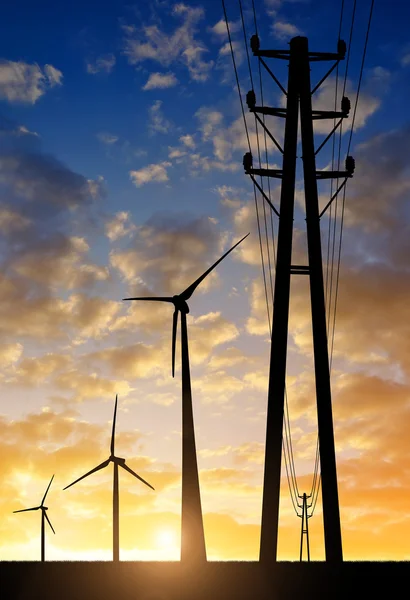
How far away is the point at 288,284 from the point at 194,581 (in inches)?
821

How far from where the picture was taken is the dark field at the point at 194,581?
40781 mm

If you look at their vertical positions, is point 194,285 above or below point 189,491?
above

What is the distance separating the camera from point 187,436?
5425 cm

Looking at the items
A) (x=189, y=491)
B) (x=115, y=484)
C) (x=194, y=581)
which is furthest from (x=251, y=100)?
(x=115, y=484)

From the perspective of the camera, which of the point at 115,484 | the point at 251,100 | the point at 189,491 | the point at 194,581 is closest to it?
the point at 194,581

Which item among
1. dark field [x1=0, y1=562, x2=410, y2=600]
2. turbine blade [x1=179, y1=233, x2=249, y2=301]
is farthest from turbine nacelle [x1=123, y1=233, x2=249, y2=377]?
dark field [x1=0, y1=562, x2=410, y2=600]

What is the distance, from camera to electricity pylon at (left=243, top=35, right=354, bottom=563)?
56.2m

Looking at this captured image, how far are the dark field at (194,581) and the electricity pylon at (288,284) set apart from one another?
9.36 m

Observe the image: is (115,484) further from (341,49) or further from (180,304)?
(341,49)

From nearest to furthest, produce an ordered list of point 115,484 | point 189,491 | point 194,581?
point 194,581
point 189,491
point 115,484

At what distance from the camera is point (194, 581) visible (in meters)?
43.6

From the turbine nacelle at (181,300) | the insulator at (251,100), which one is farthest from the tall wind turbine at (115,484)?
the insulator at (251,100)

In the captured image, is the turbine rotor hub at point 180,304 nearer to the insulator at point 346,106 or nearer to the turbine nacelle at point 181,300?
the turbine nacelle at point 181,300

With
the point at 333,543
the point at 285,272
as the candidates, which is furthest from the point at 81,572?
the point at 285,272
